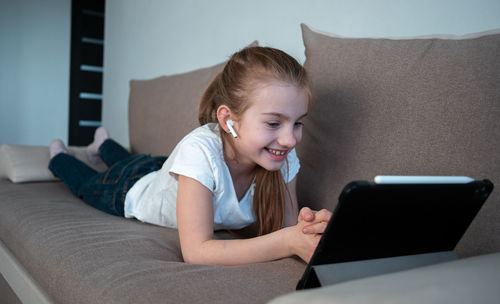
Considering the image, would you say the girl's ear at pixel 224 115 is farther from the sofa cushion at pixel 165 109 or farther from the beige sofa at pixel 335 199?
the sofa cushion at pixel 165 109

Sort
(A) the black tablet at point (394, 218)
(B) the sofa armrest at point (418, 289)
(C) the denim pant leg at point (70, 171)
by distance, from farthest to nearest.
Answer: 1. (C) the denim pant leg at point (70, 171)
2. (A) the black tablet at point (394, 218)
3. (B) the sofa armrest at point (418, 289)

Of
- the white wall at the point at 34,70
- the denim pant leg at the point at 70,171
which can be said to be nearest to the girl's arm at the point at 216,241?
the denim pant leg at the point at 70,171

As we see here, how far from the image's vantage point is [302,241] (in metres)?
0.72

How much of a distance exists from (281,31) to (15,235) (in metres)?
1.19

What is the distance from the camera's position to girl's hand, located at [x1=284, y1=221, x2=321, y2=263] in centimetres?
70

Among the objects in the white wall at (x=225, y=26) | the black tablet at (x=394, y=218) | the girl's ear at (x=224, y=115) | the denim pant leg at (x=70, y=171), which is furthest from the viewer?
the denim pant leg at (x=70, y=171)

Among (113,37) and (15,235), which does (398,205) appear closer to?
(15,235)

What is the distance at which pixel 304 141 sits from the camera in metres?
1.16

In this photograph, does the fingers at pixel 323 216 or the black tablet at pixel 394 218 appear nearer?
the black tablet at pixel 394 218

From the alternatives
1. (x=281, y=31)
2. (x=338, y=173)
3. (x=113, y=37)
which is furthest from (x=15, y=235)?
(x=113, y=37)

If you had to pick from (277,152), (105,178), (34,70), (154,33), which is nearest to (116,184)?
(105,178)

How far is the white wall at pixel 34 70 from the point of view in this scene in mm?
4477

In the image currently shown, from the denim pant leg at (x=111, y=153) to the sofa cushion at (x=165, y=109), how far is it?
0.37ft

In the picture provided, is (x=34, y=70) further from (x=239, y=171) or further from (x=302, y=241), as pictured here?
(x=302, y=241)
